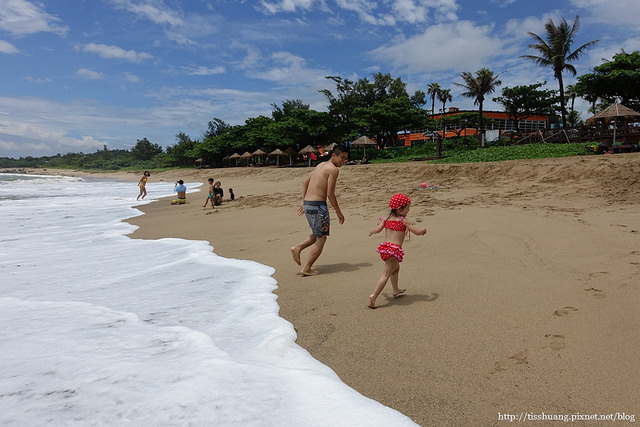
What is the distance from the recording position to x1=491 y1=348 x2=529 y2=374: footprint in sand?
7.09 ft

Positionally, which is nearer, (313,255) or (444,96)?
(313,255)

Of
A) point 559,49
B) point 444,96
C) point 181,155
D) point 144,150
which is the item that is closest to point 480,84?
point 559,49

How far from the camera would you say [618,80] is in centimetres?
2453

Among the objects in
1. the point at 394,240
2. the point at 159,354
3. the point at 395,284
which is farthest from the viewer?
the point at 395,284

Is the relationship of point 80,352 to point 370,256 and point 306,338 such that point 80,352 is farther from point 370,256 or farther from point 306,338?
point 370,256

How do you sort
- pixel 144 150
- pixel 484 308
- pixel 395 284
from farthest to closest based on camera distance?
pixel 144 150 < pixel 395 284 < pixel 484 308

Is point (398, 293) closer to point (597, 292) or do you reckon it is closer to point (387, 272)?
point (387, 272)

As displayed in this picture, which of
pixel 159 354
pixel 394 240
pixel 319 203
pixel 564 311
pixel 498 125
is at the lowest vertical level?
pixel 159 354

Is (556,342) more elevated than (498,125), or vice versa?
(498,125)

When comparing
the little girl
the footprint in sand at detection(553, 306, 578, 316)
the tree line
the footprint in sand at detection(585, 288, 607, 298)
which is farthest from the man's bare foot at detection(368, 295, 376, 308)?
the tree line

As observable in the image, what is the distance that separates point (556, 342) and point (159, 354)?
9.04 ft

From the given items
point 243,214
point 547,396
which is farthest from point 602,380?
point 243,214

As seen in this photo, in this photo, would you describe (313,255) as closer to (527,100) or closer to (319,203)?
(319,203)

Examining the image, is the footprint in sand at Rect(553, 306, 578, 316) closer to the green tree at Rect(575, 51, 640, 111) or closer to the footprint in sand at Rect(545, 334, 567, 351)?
the footprint in sand at Rect(545, 334, 567, 351)
